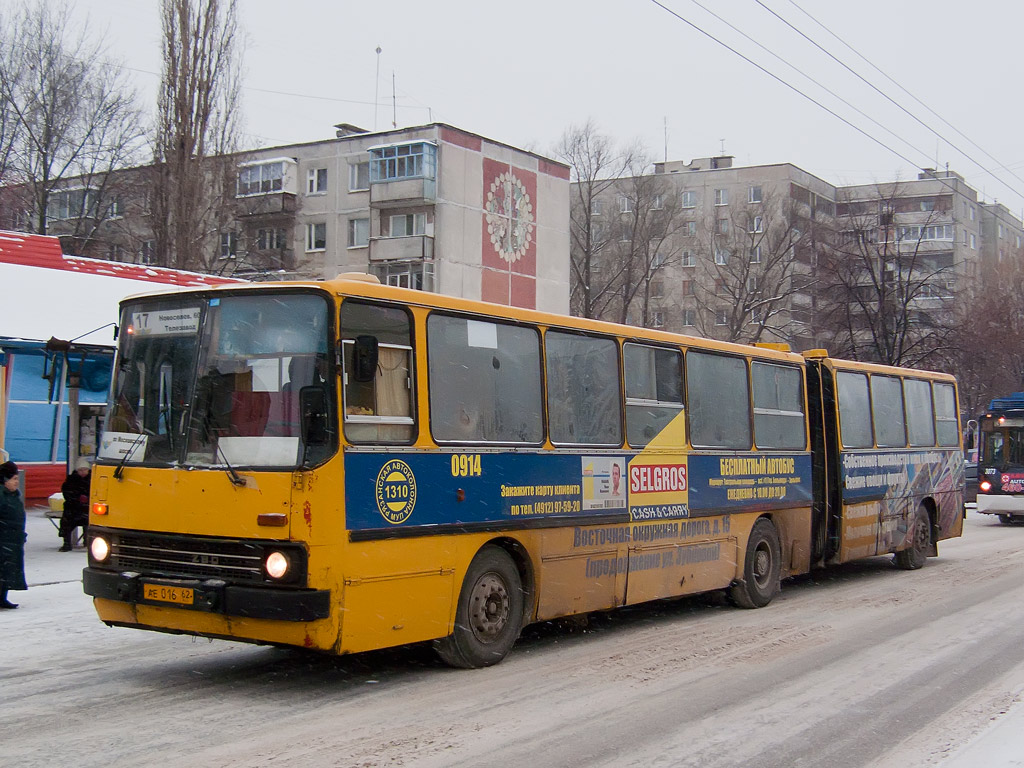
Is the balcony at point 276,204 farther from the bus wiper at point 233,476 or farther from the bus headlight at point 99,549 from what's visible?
the bus wiper at point 233,476

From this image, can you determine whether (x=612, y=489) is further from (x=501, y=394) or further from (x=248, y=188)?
(x=248, y=188)

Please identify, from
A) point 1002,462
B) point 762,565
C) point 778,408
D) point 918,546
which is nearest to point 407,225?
point 1002,462

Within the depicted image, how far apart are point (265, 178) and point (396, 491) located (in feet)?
180

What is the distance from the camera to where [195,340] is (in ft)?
26.6

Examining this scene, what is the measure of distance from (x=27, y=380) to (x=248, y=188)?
35.3 m

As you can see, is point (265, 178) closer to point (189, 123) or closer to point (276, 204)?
point (276, 204)

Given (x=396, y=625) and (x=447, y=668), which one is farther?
(x=447, y=668)

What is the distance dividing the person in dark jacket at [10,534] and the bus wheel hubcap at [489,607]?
5.47 metres

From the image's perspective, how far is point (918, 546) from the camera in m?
17.4

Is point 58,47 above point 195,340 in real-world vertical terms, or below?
above

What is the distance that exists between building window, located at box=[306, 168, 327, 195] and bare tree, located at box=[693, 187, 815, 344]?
2278cm

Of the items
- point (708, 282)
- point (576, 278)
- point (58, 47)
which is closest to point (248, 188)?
point (58, 47)

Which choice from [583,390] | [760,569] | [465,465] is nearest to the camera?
[465,465]

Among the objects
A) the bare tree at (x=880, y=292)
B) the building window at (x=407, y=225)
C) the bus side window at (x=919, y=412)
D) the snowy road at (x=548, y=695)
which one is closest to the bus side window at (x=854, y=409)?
the bus side window at (x=919, y=412)
